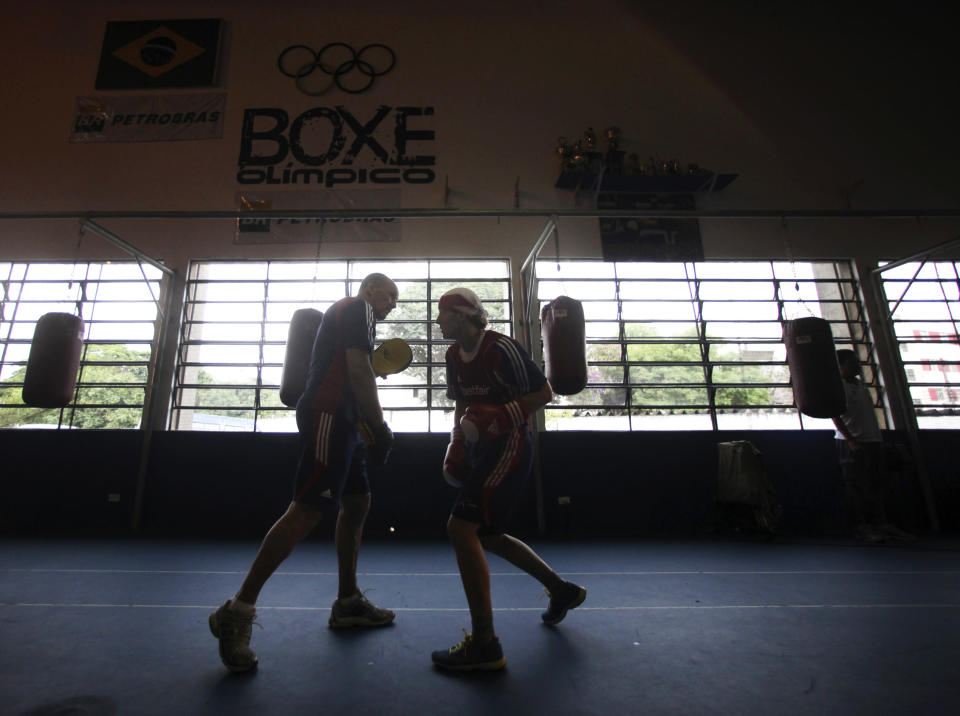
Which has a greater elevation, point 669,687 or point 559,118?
point 559,118

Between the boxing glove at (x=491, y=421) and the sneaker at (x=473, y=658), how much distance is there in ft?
2.30

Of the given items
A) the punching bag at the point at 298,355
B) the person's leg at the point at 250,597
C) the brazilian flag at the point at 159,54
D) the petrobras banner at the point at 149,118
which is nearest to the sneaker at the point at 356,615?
the person's leg at the point at 250,597

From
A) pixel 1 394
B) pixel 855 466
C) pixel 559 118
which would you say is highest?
pixel 559 118

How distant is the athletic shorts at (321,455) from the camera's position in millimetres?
1809

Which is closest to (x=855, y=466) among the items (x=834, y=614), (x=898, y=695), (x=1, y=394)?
(x=834, y=614)

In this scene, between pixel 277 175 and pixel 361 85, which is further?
pixel 361 85

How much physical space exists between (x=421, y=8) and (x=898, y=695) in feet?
27.4

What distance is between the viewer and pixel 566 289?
5.57 m

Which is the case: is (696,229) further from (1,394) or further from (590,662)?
(1,394)

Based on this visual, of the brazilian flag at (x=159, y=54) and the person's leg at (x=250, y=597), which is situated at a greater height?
the brazilian flag at (x=159, y=54)

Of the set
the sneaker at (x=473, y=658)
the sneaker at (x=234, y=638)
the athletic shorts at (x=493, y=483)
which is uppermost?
the athletic shorts at (x=493, y=483)

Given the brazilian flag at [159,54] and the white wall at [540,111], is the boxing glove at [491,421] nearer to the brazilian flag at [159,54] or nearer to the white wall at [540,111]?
the white wall at [540,111]

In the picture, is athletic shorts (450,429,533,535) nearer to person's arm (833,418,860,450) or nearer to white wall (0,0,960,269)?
person's arm (833,418,860,450)

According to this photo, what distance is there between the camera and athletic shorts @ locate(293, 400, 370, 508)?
181 centimetres
